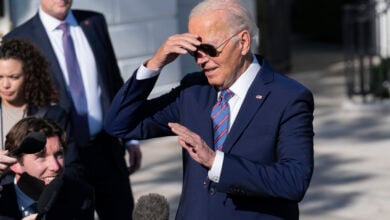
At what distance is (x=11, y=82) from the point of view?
5.40 m

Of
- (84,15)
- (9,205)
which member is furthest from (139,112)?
(84,15)

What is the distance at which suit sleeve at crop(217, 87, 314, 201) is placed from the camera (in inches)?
155

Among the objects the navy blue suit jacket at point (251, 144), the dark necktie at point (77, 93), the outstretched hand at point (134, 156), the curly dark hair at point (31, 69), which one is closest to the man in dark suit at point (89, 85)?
the dark necktie at point (77, 93)

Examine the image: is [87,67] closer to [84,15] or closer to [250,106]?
[84,15]

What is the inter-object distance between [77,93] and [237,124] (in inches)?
82.7

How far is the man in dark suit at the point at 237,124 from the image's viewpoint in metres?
3.95

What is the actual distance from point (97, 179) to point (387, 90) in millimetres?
8788

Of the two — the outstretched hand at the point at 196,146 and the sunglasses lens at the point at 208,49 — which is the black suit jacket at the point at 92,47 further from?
the outstretched hand at the point at 196,146

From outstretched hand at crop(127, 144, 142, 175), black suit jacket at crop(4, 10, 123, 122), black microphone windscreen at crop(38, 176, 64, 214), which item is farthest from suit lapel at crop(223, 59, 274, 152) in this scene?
outstretched hand at crop(127, 144, 142, 175)

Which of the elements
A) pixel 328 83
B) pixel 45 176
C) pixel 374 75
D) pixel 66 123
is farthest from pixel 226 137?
pixel 328 83

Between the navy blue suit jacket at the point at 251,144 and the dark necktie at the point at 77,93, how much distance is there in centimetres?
159

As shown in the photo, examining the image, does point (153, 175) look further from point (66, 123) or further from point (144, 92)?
point (144, 92)

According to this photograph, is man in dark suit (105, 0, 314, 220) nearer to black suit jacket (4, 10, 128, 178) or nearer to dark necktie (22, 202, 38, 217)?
dark necktie (22, 202, 38, 217)

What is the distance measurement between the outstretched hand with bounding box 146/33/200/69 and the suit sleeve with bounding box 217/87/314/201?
0.40 meters
